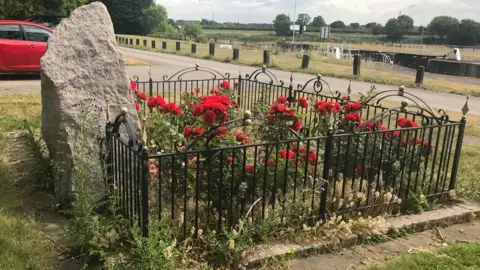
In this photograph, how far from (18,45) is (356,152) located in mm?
10942

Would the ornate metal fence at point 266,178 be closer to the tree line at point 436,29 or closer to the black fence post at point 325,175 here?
the black fence post at point 325,175

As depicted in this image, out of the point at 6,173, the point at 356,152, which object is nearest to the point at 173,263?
the point at 356,152

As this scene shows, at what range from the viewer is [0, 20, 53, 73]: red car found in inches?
480

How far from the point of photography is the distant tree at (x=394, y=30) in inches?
3758

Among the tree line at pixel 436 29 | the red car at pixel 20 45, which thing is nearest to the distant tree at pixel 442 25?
the tree line at pixel 436 29

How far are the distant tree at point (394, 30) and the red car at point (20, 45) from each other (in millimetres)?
91055

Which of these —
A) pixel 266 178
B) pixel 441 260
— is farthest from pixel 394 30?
pixel 266 178

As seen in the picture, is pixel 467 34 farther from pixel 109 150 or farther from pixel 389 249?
pixel 109 150

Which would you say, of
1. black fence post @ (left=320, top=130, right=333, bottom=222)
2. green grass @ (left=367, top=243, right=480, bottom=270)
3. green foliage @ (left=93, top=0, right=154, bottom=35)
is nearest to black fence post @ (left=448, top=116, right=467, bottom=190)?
green grass @ (left=367, top=243, right=480, bottom=270)

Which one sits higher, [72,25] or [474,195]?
[72,25]

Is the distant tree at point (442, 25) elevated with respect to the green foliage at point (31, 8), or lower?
elevated

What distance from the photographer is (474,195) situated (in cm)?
501

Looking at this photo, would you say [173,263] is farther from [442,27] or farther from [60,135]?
[442,27]

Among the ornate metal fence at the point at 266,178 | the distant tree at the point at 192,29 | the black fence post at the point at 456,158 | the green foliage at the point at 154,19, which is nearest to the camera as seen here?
the ornate metal fence at the point at 266,178
